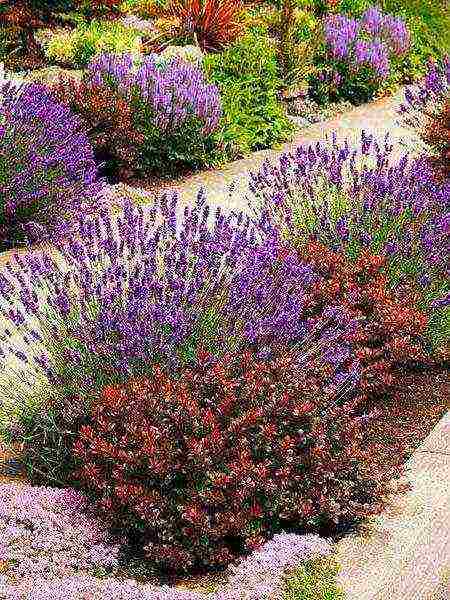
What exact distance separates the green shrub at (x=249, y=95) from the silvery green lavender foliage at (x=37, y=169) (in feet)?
6.30

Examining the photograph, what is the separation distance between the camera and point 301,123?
9.69m

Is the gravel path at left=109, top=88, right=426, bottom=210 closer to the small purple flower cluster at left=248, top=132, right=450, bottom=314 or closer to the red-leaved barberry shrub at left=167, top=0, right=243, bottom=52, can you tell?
the small purple flower cluster at left=248, top=132, right=450, bottom=314

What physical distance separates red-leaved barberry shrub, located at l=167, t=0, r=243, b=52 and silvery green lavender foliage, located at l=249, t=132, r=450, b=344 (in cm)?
531

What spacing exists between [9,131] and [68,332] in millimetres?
2712

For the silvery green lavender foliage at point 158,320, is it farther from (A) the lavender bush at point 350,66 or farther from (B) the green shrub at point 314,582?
(A) the lavender bush at point 350,66

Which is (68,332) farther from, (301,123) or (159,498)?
(301,123)

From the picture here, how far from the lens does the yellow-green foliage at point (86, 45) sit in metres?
9.23

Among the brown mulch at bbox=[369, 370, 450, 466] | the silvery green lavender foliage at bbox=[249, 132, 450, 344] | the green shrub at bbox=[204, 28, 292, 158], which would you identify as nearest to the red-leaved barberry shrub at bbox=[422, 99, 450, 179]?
the silvery green lavender foliage at bbox=[249, 132, 450, 344]

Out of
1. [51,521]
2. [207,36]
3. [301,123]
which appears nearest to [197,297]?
[51,521]

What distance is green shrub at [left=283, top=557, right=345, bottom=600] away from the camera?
9.82 feet

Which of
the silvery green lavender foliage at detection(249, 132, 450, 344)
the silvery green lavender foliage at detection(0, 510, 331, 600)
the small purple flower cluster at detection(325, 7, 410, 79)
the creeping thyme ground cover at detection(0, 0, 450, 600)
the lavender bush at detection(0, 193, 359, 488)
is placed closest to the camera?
the silvery green lavender foliage at detection(0, 510, 331, 600)

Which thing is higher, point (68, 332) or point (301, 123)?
point (68, 332)

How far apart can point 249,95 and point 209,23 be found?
1627 mm

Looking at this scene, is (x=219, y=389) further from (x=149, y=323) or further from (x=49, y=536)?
(x=49, y=536)
